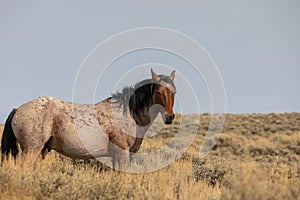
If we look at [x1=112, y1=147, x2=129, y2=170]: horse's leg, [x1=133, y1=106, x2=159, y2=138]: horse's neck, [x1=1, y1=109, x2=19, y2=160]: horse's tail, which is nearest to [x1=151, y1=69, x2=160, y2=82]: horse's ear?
[x1=133, y1=106, x2=159, y2=138]: horse's neck

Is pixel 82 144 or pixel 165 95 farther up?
pixel 165 95

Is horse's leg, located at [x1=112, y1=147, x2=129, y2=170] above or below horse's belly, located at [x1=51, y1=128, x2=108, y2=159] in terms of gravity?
below

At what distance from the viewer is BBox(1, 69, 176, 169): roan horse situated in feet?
23.6

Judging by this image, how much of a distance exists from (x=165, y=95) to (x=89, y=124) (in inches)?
59.2

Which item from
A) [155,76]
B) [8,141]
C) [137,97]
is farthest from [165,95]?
[8,141]

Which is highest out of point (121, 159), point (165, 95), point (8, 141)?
point (165, 95)

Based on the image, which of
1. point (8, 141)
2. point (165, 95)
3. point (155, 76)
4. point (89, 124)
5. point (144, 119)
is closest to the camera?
point (8, 141)

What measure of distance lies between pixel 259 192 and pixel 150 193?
1.81 m

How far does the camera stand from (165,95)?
299 inches

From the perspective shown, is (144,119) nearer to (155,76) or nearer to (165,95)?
(165,95)

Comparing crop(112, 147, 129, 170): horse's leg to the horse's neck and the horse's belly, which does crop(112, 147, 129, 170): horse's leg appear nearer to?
the horse's belly

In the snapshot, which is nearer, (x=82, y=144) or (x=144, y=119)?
(x=82, y=144)

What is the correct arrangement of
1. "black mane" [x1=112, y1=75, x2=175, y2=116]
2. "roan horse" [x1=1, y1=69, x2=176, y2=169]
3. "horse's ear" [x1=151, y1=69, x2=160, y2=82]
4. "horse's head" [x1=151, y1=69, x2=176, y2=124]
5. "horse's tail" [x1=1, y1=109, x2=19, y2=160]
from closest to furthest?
"roan horse" [x1=1, y1=69, x2=176, y2=169] → "horse's tail" [x1=1, y1=109, x2=19, y2=160] → "horse's head" [x1=151, y1=69, x2=176, y2=124] → "horse's ear" [x1=151, y1=69, x2=160, y2=82] → "black mane" [x1=112, y1=75, x2=175, y2=116]

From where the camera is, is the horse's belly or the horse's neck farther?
the horse's neck
